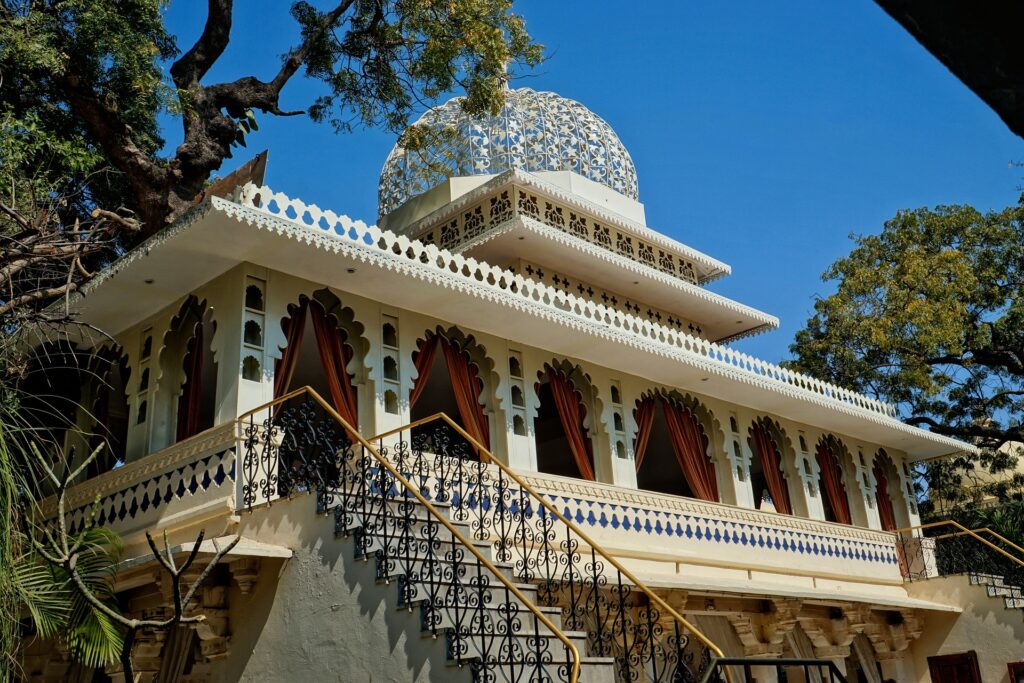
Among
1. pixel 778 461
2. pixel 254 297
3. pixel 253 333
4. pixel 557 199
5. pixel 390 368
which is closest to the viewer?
pixel 253 333

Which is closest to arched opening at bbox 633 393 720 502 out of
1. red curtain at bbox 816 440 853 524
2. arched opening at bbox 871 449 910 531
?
red curtain at bbox 816 440 853 524

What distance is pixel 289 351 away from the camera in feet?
41.3

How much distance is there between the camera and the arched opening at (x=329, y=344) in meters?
12.5

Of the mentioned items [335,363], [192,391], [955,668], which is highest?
[335,363]

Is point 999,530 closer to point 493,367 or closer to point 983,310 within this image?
point 983,310

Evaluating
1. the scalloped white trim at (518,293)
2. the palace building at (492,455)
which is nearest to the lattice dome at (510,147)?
the palace building at (492,455)

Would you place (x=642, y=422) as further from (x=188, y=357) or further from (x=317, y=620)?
(x=317, y=620)

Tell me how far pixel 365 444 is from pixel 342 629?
5.27ft

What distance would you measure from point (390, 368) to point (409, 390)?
0.39 m

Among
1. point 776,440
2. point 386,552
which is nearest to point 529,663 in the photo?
point 386,552

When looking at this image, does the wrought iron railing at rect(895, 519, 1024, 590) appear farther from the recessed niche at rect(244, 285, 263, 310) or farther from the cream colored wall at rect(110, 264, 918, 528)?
the recessed niche at rect(244, 285, 263, 310)

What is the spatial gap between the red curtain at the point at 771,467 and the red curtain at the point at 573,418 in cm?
440

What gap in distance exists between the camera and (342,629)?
29.3 feet

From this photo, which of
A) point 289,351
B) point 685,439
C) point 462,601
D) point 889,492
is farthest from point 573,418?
point 889,492
